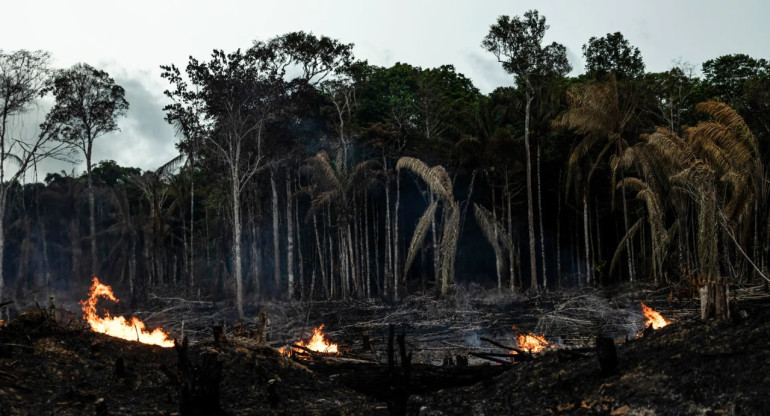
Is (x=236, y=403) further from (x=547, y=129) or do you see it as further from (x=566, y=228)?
(x=566, y=228)

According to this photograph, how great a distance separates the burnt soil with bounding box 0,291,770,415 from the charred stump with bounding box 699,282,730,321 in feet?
0.68

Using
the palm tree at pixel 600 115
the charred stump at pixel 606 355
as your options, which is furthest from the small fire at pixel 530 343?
the palm tree at pixel 600 115

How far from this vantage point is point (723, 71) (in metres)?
31.2

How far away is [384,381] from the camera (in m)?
10.7

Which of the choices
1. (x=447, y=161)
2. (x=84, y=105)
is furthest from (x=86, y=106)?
(x=447, y=161)

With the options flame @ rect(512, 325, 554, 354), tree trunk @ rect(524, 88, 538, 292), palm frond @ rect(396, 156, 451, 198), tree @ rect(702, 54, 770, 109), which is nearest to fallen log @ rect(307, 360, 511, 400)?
flame @ rect(512, 325, 554, 354)

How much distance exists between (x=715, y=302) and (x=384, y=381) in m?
5.61

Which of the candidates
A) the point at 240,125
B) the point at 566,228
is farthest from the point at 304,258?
the point at 566,228

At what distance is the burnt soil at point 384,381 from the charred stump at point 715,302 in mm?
206

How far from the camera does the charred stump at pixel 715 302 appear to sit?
28.1ft

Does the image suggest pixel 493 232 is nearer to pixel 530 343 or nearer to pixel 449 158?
pixel 449 158

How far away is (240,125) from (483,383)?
20178 millimetres

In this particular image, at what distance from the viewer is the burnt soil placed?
7238mm

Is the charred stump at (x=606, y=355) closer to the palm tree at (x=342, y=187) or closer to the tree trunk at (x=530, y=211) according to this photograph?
the tree trunk at (x=530, y=211)
